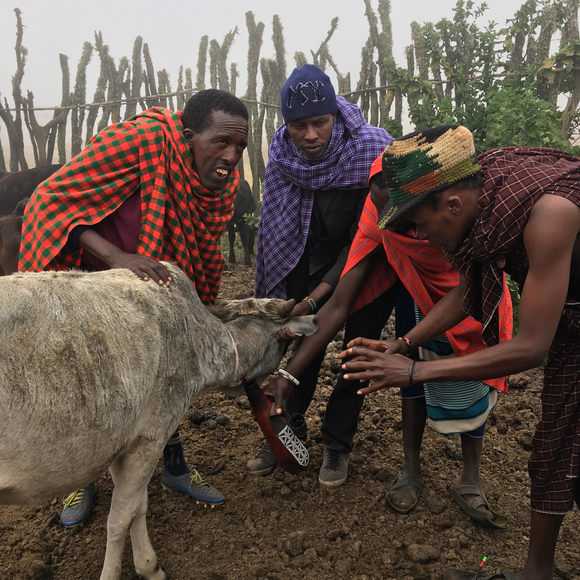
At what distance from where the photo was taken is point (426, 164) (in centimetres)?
210

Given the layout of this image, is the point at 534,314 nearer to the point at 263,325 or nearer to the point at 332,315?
the point at 332,315

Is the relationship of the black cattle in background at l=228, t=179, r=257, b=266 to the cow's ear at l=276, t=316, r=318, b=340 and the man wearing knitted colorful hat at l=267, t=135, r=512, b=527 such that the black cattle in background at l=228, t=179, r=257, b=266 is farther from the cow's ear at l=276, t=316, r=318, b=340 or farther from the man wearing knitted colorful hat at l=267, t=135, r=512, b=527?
the cow's ear at l=276, t=316, r=318, b=340

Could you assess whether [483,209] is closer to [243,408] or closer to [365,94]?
[243,408]

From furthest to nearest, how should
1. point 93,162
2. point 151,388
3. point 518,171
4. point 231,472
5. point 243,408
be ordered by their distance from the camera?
point 243,408, point 231,472, point 93,162, point 151,388, point 518,171

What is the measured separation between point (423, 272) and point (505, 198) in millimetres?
976

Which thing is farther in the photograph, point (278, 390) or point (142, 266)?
point (278, 390)

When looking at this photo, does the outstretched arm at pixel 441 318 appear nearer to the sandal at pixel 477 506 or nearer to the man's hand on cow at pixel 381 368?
the man's hand on cow at pixel 381 368

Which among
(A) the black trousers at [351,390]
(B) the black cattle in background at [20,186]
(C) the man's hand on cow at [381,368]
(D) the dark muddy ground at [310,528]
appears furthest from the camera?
(B) the black cattle in background at [20,186]

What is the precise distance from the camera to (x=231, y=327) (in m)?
2.99

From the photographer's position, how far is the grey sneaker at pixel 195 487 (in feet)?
10.9

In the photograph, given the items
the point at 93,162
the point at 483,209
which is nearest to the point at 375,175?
the point at 483,209

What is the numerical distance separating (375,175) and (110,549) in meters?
2.02

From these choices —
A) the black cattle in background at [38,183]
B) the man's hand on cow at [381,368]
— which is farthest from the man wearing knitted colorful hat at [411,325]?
the black cattle in background at [38,183]

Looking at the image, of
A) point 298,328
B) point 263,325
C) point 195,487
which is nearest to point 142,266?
point 263,325
